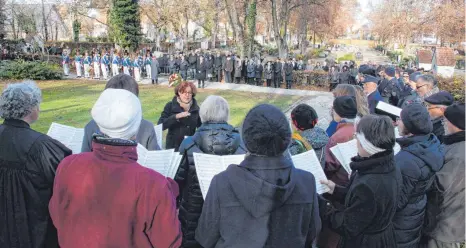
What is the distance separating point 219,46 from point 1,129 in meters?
58.2

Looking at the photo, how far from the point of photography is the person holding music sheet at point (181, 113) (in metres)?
5.30

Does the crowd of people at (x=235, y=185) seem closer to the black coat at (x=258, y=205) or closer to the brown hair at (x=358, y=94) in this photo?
the black coat at (x=258, y=205)

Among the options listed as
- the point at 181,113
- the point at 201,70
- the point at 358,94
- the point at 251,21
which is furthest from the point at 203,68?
the point at 358,94

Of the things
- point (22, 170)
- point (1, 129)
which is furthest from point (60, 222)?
point (1, 129)

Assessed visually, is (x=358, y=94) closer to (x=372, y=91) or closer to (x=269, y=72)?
(x=372, y=91)

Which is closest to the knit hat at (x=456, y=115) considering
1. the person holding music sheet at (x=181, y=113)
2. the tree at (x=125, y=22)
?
the person holding music sheet at (x=181, y=113)

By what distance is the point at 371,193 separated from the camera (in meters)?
2.55

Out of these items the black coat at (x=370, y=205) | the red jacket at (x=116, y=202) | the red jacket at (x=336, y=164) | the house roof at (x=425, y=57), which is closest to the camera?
the red jacket at (x=116, y=202)

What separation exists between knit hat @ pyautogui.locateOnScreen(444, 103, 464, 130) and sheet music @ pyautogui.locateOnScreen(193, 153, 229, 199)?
214 centimetres

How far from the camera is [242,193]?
2092 millimetres

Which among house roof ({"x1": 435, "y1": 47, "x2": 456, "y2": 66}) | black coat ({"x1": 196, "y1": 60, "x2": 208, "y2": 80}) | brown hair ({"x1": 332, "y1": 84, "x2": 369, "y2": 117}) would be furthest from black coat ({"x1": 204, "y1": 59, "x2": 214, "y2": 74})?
brown hair ({"x1": 332, "y1": 84, "x2": 369, "y2": 117})

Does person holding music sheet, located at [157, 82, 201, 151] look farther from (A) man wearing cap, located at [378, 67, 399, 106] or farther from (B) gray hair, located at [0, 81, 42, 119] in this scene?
(A) man wearing cap, located at [378, 67, 399, 106]

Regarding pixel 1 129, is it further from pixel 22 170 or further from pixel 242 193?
pixel 242 193

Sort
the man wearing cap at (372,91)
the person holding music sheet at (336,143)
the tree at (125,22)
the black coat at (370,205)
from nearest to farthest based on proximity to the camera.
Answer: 1. the black coat at (370,205)
2. the person holding music sheet at (336,143)
3. the man wearing cap at (372,91)
4. the tree at (125,22)
